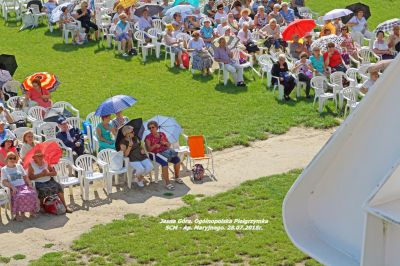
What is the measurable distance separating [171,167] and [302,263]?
170 inches

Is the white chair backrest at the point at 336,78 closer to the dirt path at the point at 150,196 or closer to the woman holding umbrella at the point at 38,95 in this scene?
the dirt path at the point at 150,196

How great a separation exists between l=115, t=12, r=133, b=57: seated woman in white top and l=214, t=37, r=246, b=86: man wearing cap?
332 cm

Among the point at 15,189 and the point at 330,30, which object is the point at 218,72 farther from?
the point at 15,189

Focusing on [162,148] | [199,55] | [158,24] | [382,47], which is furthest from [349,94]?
[158,24]

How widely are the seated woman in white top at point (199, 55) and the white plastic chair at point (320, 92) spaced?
3.14 m

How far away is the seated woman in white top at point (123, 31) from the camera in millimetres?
22219

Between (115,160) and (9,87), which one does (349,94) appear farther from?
(9,87)

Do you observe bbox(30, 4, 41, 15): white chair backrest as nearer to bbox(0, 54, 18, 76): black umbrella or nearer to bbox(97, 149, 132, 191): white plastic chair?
bbox(0, 54, 18, 76): black umbrella

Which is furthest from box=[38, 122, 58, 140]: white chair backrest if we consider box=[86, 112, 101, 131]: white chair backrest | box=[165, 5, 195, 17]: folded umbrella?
box=[165, 5, 195, 17]: folded umbrella

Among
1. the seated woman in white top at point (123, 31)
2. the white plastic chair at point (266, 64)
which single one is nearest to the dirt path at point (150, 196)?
the white plastic chair at point (266, 64)

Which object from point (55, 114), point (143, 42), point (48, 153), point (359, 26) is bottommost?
point (48, 153)

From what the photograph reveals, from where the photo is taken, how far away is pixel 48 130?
15625mm

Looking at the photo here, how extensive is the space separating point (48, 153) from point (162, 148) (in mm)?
2053

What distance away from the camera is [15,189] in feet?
42.3
